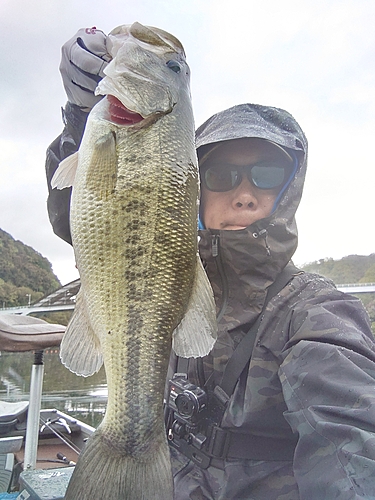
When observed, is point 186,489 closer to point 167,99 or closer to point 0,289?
point 167,99

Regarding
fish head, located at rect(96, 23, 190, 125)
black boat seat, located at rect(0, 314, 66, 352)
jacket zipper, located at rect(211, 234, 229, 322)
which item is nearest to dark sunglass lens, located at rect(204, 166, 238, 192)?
jacket zipper, located at rect(211, 234, 229, 322)

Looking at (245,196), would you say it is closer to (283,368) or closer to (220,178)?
(220,178)

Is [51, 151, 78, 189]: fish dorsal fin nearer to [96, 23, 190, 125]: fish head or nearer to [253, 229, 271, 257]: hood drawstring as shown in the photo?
[96, 23, 190, 125]: fish head

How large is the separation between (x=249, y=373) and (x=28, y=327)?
2.16 meters

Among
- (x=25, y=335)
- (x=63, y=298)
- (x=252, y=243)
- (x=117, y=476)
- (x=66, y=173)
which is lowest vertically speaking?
(x=117, y=476)

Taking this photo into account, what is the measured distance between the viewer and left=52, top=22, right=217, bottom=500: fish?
4.94 feet

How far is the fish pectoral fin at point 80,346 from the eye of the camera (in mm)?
1575

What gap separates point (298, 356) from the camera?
5.16ft

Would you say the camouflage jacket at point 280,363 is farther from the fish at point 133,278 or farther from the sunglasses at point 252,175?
the fish at point 133,278

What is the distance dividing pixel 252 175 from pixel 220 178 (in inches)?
7.6

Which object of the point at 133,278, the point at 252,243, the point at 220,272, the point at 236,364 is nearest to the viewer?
the point at 133,278

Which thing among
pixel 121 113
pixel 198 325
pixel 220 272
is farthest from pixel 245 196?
pixel 198 325

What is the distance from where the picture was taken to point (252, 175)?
246 cm

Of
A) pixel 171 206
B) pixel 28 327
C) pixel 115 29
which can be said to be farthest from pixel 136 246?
pixel 28 327
